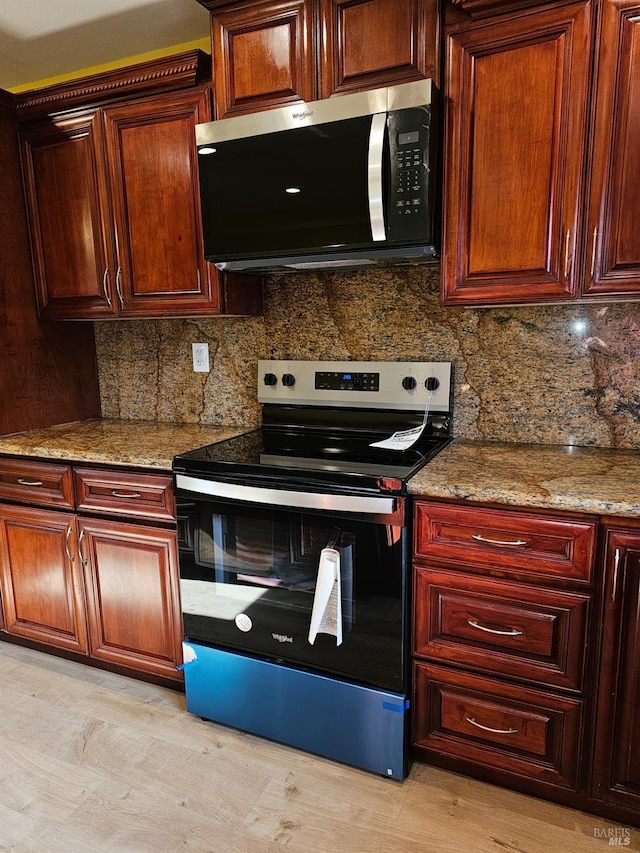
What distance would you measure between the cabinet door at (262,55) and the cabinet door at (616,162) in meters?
0.83

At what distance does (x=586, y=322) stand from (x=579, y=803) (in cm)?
140

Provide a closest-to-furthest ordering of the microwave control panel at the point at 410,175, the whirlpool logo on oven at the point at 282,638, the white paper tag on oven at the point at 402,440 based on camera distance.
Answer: the microwave control panel at the point at 410,175 < the whirlpool logo on oven at the point at 282,638 < the white paper tag on oven at the point at 402,440

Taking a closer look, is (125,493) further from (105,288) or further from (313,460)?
(105,288)

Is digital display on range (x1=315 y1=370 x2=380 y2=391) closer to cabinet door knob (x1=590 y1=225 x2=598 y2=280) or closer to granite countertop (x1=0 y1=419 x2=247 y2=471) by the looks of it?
granite countertop (x1=0 y1=419 x2=247 y2=471)

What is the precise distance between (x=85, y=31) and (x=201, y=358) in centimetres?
134

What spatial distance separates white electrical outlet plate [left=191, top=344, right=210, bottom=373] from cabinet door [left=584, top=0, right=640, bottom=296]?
153cm

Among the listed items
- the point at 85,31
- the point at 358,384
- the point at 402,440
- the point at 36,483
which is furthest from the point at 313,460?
the point at 85,31

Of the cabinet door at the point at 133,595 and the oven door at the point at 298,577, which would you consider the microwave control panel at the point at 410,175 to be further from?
the cabinet door at the point at 133,595

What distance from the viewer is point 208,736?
1.86m

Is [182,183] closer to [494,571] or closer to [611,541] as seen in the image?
[494,571]

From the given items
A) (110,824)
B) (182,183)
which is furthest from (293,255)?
(110,824)

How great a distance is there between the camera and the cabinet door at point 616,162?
1406 mm

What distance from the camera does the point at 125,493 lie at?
195cm

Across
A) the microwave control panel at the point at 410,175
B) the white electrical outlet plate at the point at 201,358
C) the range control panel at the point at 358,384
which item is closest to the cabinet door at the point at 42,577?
the white electrical outlet plate at the point at 201,358
